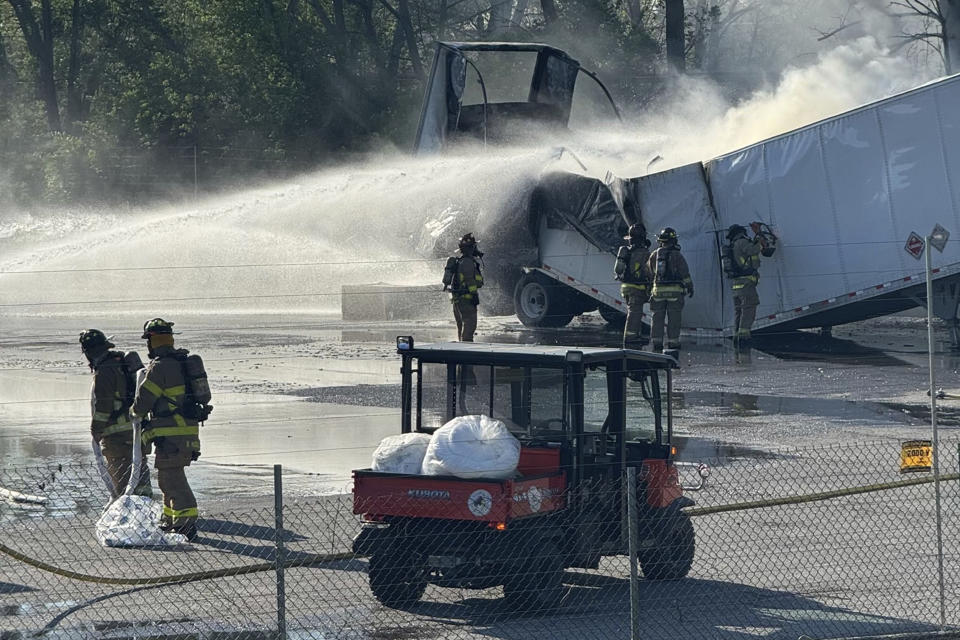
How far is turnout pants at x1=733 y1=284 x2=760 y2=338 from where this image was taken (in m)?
20.4

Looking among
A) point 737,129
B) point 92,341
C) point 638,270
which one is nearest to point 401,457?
point 92,341

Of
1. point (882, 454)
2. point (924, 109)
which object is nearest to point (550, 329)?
point (924, 109)

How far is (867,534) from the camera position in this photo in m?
9.84

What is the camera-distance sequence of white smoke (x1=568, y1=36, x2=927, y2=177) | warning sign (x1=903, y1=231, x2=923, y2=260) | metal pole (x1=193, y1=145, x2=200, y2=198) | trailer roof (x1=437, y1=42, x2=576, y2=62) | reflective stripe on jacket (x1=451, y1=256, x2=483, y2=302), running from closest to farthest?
warning sign (x1=903, y1=231, x2=923, y2=260) < reflective stripe on jacket (x1=451, y1=256, x2=483, y2=302) < white smoke (x1=568, y1=36, x2=927, y2=177) < trailer roof (x1=437, y1=42, x2=576, y2=62) < metal pole (x1=193, y1=145, x2=200, y2=198)

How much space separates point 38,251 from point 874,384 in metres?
26.3

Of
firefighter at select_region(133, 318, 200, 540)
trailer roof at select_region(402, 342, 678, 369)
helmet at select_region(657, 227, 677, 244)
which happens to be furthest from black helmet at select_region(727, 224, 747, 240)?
firefighter at select_region(133, 318, 200, 540)

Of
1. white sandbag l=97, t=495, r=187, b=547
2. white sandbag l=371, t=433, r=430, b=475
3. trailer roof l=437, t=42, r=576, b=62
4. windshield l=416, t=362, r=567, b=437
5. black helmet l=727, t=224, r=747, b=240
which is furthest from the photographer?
trailer roof l=437, t=42, r=576, b=62

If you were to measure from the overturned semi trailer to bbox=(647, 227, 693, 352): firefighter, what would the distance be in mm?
1230

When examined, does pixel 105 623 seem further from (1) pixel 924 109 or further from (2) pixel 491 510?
(1) pixel 924 109

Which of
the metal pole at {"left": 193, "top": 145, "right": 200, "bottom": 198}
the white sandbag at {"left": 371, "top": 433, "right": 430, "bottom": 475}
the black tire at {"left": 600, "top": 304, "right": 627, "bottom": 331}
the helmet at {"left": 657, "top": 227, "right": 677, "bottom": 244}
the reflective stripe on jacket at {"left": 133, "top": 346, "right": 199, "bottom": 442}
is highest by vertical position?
the metal pole at {"left": 193, "top": 145, "right": 200, "bottom": 198}

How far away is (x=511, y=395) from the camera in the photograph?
855 cm

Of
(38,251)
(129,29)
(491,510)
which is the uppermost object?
(129,29)

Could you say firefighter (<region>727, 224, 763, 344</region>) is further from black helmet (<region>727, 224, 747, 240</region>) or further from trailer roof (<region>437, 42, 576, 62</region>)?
trailer roof (<region>437, 42, 576, 62</region>)

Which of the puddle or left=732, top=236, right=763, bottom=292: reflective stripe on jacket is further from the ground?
left=732, top=236, right=763, bottom=292: reflective stripe on jacket
